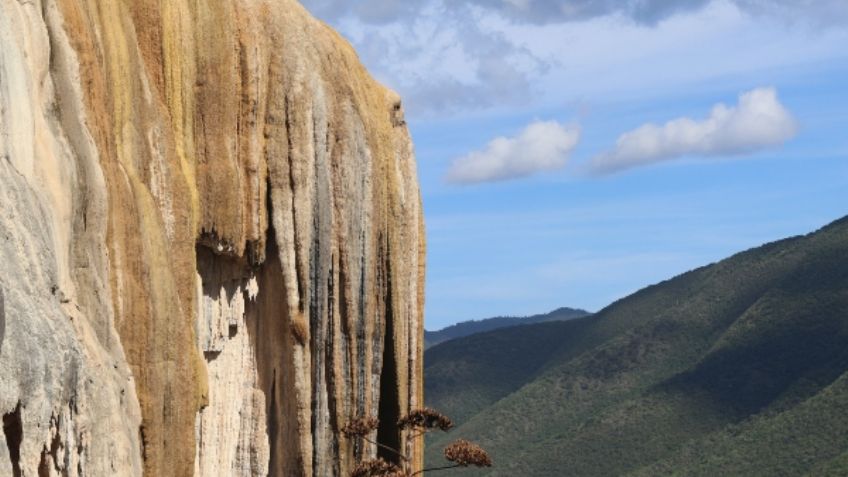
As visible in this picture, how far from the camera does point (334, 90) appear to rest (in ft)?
63.1

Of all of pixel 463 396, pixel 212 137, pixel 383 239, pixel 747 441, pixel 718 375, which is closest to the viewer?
pixel 212 137

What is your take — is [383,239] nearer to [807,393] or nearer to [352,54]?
[352,54]

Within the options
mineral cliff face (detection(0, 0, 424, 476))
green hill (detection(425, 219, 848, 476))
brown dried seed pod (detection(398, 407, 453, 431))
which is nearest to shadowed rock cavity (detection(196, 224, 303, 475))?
mineral cliff face (detection(0, 0, 424, 476))

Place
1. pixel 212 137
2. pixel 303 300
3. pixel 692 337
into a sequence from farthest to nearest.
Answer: pixel 692 337, pixel 303 300, pixel 212 137

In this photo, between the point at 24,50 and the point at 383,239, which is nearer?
the point at 24,50

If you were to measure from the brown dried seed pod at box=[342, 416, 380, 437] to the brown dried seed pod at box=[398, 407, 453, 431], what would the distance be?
91cm

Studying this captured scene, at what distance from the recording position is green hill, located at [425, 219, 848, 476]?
67000 millimetres

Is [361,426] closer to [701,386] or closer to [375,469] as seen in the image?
[375,469]

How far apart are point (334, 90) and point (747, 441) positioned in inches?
2033

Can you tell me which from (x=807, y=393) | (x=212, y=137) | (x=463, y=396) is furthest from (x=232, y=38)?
(x=463, y=396)

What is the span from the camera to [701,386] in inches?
3155

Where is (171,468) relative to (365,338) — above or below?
below

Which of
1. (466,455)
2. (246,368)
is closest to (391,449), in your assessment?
(466,455)

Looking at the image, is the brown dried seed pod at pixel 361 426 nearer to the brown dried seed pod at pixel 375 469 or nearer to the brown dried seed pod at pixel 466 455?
the brown dried seed pod at pixel 375 469
